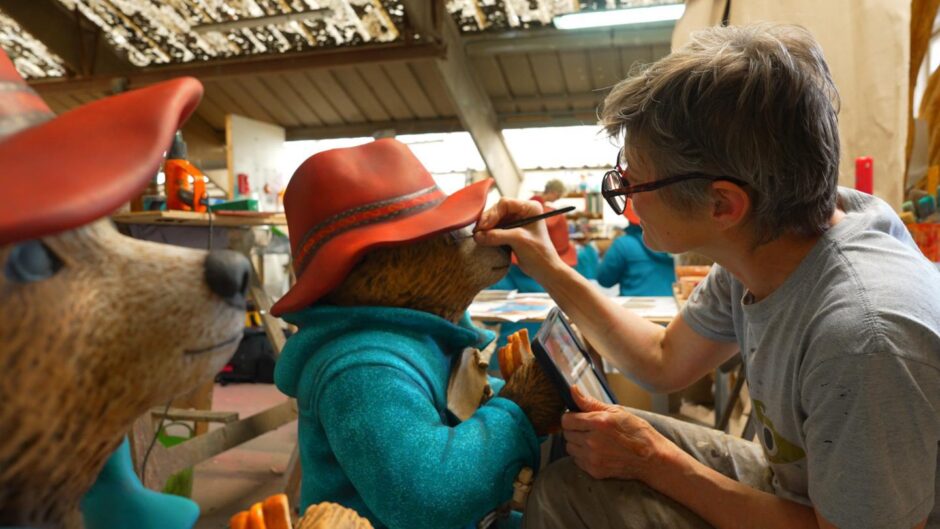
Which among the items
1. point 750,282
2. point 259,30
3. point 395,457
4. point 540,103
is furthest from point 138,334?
point 540,103

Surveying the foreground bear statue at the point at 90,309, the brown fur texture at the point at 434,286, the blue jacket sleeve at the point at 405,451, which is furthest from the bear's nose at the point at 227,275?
the brown fur texture at the point at 434,286

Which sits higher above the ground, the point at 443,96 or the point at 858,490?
the point at 858,490

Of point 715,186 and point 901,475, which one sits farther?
point 715,186

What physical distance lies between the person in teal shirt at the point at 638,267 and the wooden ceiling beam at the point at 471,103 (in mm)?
2751

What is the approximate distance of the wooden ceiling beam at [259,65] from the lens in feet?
19.0

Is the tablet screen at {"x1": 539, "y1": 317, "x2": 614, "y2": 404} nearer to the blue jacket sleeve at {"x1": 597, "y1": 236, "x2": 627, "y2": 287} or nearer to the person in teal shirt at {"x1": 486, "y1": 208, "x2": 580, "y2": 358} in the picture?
the person in teal shirt at {"x1": 486, "y1": 208, "x2": 580, "y2": 358}

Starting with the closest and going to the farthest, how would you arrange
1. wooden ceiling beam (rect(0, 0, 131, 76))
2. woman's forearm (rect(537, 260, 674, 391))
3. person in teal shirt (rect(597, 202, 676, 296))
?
woman's forearm (rect(537, 260, 674, 391))
person in teal shirt (rect(597, 202, 676, 296))
wooden ceiling beam (rect(0, 0, 131, 76))

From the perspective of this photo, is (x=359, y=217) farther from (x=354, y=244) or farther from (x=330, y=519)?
(x=330, y=519)

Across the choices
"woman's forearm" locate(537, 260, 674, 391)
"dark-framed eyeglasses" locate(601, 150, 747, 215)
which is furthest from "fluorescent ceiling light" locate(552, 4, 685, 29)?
"dark-framed eyeglasses" locate(601, 150, 747, 215)

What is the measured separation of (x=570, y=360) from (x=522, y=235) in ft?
0.99

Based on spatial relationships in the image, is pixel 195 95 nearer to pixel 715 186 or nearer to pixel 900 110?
pixel 715 186

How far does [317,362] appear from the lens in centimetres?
101

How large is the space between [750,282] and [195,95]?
0.98 meters

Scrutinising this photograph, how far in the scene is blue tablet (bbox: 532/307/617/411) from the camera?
1018 mm
